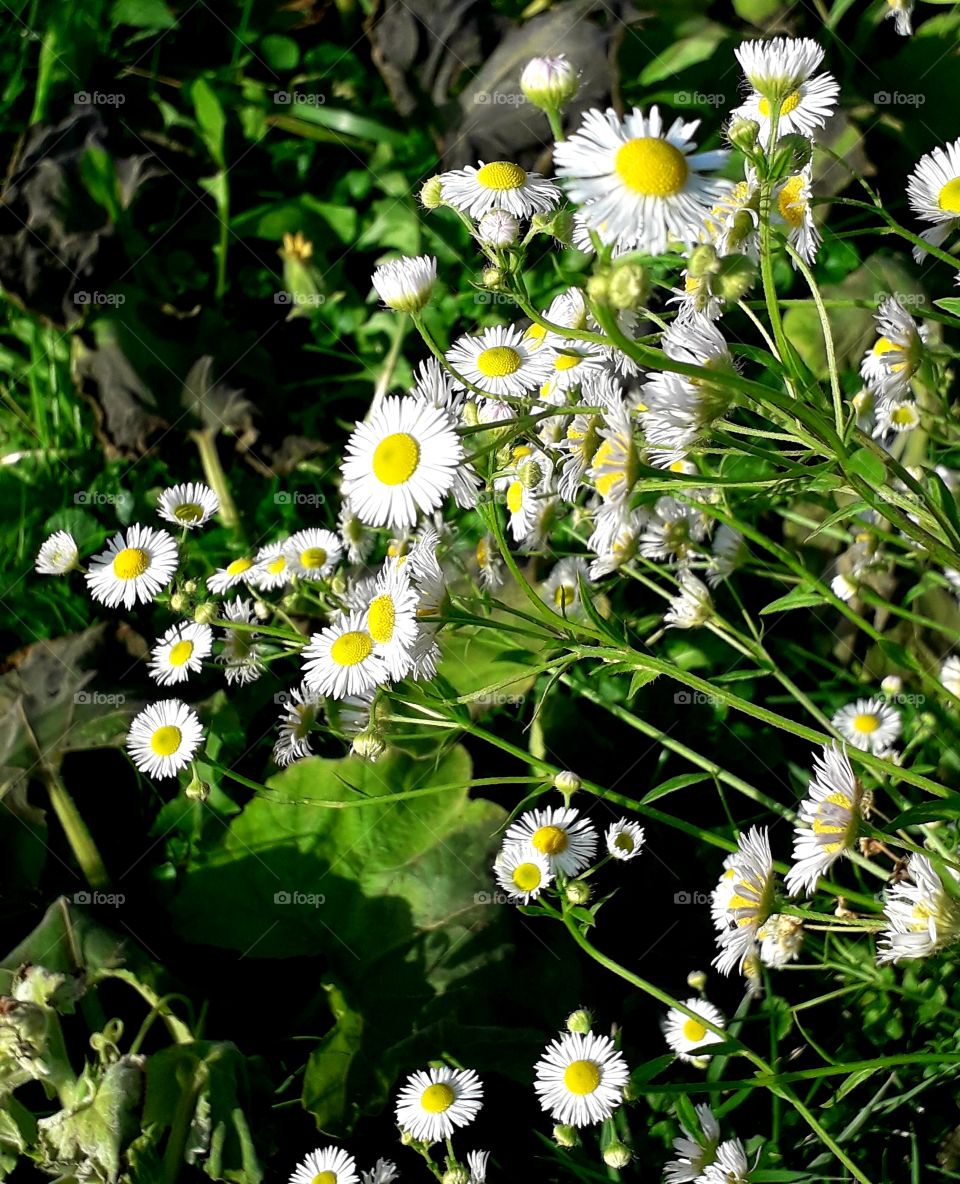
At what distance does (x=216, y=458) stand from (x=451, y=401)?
1162 millimetres

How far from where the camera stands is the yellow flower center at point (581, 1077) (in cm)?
109

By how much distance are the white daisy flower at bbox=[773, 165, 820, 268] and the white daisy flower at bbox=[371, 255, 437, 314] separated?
27cm

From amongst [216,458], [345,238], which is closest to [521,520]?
[216,458]

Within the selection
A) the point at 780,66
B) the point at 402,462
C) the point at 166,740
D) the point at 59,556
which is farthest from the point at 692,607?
the point at 59,556

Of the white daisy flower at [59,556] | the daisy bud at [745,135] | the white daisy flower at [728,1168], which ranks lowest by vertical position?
the white daisy flower at [728,1168]

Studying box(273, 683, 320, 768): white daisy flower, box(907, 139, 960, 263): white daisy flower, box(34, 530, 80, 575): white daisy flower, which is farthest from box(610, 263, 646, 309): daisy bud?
box(34, 530, 80, 575): white daisy flower

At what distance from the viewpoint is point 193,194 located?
226 centimetres

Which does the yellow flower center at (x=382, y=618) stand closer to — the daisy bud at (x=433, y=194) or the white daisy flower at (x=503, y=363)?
the white daisy flower at (x=503, y=363)

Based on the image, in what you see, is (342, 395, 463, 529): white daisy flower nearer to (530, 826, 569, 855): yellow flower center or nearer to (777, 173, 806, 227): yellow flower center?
(777, 173, 806, 227): yellow flower center

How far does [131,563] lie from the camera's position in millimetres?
1283

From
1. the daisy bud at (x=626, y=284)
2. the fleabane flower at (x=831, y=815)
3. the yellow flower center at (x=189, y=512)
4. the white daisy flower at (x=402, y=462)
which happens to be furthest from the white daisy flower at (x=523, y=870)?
the daisy bud at (x=626, y=284)

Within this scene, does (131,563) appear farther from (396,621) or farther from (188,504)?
(396,621)

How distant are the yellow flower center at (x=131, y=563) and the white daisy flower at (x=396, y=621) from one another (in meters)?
0.46

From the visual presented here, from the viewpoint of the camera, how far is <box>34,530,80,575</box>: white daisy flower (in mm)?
1367
